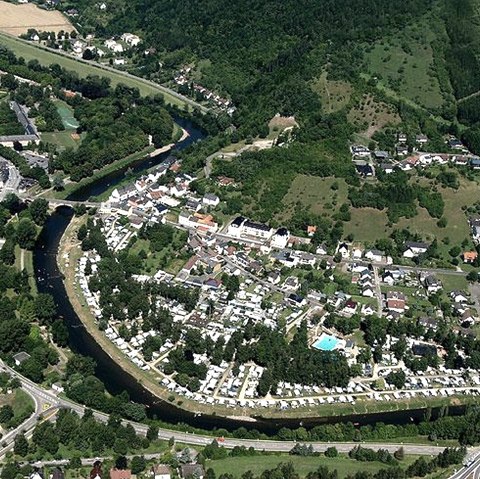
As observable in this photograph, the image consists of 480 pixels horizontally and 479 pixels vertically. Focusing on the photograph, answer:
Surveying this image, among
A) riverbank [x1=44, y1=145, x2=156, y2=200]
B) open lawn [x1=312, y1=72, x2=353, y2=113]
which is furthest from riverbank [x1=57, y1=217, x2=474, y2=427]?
open lawn [x1=312, y1=72, x2=353, y2=113]

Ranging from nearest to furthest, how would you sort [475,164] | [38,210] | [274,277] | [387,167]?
[274,277], [38,210], [387,167], [475,164]

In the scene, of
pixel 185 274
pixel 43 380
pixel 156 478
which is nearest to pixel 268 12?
pixel 185 274

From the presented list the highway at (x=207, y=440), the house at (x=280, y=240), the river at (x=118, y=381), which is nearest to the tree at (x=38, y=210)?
the river at (x=118, y=381)

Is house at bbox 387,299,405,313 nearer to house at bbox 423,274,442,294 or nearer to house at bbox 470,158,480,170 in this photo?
house at bbox 423,274,442,294

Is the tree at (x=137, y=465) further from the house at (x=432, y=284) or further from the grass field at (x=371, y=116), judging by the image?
the grass field at (x=371, y=116)

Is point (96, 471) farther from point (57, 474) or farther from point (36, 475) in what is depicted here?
point (36, 475)

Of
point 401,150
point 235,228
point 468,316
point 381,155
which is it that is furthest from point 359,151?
point 468,316
